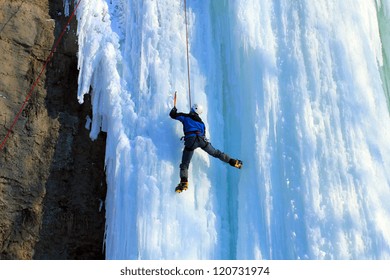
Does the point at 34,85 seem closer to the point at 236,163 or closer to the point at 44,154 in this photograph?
the point at 44,154

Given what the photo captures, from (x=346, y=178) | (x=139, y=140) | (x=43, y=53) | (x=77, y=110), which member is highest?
(x=43, y=53)

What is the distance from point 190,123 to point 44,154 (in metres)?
2.12

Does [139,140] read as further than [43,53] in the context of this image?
No

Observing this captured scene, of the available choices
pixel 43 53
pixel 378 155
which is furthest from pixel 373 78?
pixel 43 53

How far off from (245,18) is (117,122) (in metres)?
2.38

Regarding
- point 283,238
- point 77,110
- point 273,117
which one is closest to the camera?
point 283,238

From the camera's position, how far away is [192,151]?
7.09 m

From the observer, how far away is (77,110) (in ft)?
25.6

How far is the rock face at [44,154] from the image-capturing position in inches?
286

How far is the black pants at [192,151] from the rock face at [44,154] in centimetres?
132

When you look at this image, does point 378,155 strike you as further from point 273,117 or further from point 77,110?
point 77,110

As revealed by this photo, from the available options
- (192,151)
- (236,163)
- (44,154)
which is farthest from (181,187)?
(44,154)

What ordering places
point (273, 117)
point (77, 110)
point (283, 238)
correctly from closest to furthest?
1. point (283, 238)
2. point (273, 117)
3. point (77, 110)

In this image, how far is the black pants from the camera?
23.0 ft
